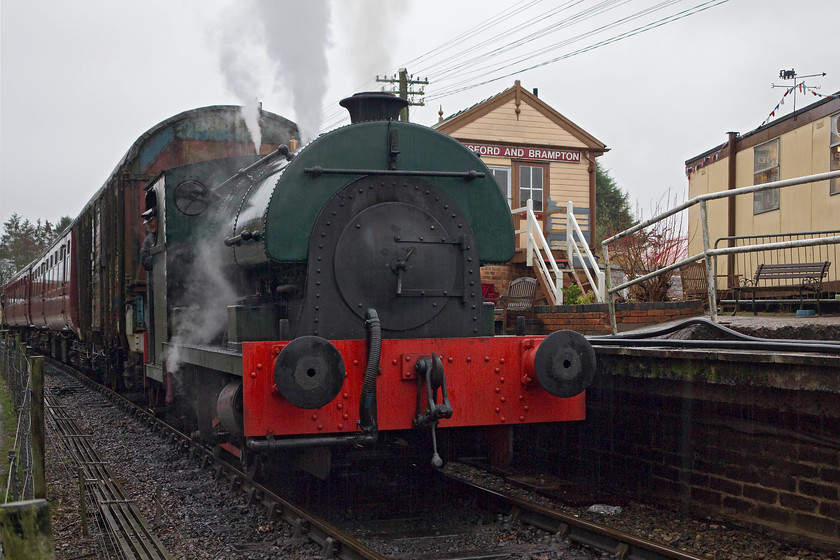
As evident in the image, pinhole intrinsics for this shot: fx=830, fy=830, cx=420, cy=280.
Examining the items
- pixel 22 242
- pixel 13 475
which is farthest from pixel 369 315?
pixel 22 242

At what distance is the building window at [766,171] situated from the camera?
1227 cm

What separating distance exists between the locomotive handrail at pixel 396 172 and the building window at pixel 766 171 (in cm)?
775

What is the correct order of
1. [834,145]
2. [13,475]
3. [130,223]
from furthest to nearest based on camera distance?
1. [834,145]
2. [130,223]
3. [13,475]

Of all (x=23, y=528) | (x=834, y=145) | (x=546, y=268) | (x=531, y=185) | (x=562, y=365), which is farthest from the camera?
(x=531, y=185)

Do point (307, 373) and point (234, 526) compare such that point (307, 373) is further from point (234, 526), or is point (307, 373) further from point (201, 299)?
point (201, 299)

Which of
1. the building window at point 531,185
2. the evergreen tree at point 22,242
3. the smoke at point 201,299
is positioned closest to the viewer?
the smoke at point 201,299

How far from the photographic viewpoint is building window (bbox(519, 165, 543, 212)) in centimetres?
1827

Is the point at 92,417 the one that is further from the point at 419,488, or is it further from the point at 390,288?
the point at 390,288

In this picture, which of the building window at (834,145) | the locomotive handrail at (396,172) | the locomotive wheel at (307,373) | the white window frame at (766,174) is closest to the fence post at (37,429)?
the locomotive wheel at (307,373)

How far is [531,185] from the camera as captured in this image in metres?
18.4

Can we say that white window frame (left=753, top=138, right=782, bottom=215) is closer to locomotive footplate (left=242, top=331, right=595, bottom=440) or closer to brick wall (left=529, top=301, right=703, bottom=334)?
brick wall (left=529, top=301, right=703, bottom=334)

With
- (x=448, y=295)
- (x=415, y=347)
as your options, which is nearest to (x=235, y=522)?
(x=415, y=347)

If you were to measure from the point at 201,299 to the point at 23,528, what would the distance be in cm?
505

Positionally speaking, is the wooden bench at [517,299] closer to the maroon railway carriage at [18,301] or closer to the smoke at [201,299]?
the smoke at [201,299]
